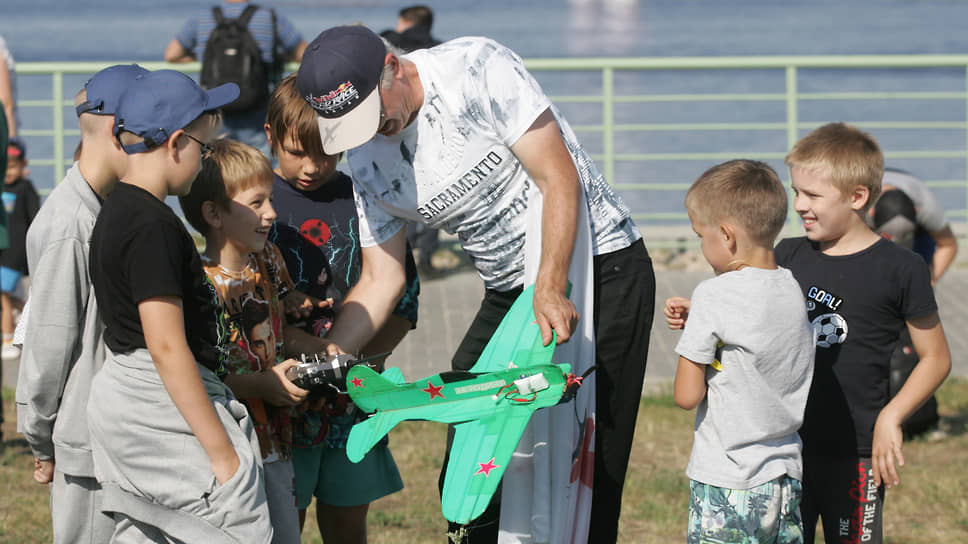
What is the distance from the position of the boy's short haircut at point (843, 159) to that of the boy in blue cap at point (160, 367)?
170 cm

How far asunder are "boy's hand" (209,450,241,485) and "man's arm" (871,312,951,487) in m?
1.72

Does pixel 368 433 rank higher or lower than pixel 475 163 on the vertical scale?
lower

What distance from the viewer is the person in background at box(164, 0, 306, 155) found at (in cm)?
778

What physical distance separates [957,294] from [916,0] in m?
27.6

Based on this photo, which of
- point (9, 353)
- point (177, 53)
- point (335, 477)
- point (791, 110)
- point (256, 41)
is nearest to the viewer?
point (335, 477)

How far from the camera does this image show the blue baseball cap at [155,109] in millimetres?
2713

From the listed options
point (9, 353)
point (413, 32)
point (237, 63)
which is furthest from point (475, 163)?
point (413, 32)

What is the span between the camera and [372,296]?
11.5ft

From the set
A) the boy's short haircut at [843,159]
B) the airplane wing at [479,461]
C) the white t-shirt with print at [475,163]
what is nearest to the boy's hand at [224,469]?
the airplane wing at [479,461]

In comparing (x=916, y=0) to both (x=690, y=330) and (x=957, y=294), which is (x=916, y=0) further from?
(x=690, y=330)

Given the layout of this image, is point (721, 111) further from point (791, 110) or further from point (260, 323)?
point (260, 323)

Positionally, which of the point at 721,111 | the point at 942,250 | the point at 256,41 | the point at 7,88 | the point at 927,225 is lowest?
the point at 942,250

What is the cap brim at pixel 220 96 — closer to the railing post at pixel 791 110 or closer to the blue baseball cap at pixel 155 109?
the blue baseball cap at pixel 155 109

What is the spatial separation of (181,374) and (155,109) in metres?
0.63
